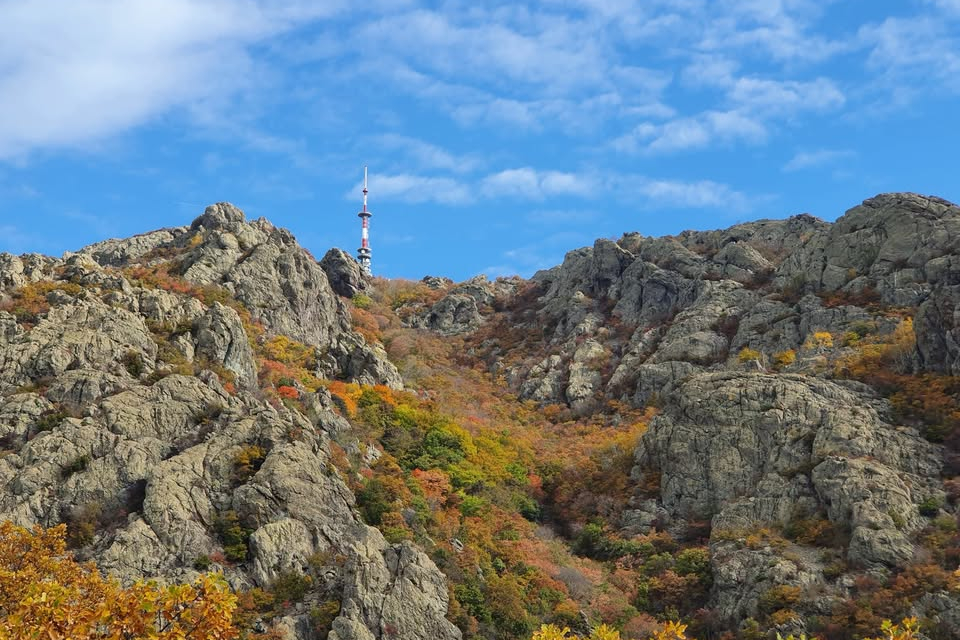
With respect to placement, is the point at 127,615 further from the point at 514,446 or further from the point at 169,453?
the point at 514,446

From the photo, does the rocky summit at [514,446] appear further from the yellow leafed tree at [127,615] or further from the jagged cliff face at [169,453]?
the yellow leafed tree at [127,615]

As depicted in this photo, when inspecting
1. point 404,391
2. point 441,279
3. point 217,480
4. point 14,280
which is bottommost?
point 217,480

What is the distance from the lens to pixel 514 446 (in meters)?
76.4

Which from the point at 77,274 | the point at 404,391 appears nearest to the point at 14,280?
the point at 77,274

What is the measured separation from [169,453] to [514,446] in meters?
30.6

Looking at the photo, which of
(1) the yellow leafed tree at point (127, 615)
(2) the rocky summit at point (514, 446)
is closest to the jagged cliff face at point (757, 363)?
(2) the rocky summit at point (514, 446)

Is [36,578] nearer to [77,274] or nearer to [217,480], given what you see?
[217,480]

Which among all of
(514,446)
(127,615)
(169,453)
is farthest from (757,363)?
(127,615)

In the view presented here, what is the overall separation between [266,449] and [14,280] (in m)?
25.3

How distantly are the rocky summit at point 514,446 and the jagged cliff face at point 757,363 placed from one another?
22 centimetres

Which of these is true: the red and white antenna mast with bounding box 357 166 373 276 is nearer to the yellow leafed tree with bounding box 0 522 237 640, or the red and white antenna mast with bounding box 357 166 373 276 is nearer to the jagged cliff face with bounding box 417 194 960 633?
the jagged cliff face with bounding box 417 194 960 633

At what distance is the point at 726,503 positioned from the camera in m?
60.6

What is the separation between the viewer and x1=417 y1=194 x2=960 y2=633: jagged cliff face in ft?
181

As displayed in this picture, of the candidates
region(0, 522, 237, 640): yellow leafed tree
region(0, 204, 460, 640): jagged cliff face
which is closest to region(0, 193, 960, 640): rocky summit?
region(0, 204, 460, 640): jagged cliff face
